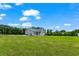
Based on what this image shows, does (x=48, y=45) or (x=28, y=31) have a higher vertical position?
(x=28, y=31)

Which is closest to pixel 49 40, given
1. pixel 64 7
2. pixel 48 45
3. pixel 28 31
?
pixel 48 45

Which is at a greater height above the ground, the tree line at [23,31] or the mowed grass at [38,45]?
the tree line at [23,31]

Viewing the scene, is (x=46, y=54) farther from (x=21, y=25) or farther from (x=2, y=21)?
(x=2, y=21)

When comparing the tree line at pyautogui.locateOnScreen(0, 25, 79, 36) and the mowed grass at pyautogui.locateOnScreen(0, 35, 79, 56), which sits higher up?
the tree line at pyautogui.locateOnScreen(0, 25, 79, 36)

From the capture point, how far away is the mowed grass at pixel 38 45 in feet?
5.69

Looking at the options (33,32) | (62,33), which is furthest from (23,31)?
(62,33)

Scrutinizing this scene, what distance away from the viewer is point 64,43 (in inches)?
69.7

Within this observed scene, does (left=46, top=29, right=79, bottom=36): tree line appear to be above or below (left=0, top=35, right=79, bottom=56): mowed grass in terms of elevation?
above

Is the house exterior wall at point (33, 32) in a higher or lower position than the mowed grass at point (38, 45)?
higher

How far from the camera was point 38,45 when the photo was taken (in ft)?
5.80

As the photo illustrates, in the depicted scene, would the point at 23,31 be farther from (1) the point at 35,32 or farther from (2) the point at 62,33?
(2) the point at 62,33

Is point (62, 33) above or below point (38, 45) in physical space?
above

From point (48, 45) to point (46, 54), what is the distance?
0.27 feet

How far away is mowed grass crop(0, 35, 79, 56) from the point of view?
68.3 inches
